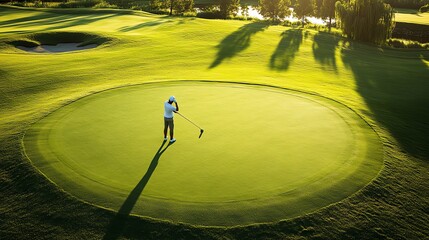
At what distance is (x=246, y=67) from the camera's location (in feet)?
82.8

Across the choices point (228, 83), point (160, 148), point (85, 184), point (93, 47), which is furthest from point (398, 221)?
point (93, 47)

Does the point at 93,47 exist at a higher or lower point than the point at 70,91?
higher

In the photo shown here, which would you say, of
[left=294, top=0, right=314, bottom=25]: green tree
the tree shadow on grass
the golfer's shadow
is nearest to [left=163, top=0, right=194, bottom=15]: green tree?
the tree shadow on grass

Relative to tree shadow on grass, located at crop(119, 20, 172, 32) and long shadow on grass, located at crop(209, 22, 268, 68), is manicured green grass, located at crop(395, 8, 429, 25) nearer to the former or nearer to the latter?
long shadow on grass, located at crop(209, 22, 268, 68)

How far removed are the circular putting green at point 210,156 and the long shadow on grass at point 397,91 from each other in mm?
1689

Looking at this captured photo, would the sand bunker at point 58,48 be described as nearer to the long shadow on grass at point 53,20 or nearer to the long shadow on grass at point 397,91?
the long shadow on grass at point 53,20

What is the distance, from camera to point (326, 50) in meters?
32.8

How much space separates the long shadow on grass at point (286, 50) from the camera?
2670 cm

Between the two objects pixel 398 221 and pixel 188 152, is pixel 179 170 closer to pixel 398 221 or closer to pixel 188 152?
pixel 188 152

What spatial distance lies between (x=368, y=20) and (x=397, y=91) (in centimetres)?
2028

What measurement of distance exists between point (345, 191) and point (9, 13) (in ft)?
156

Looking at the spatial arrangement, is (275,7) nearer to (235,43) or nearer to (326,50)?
(326,50)

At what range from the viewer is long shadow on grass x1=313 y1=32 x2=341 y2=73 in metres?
27.6

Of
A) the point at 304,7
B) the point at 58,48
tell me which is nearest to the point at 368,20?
the point at 304,7
